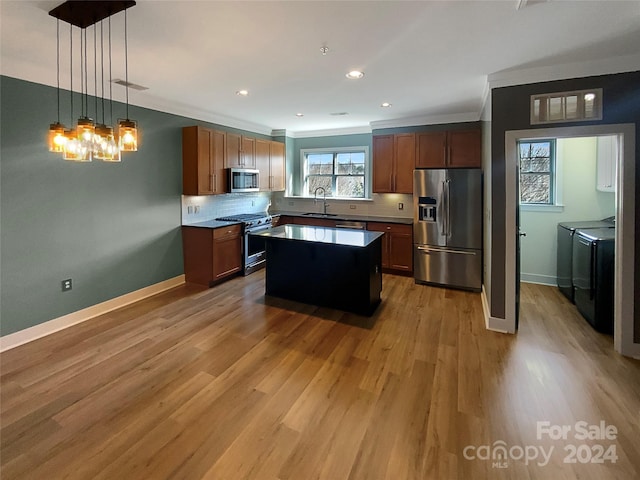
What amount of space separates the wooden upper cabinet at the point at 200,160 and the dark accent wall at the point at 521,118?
369 centimetres

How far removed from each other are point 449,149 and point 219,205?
12.6ft

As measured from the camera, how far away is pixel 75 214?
11.5 ft

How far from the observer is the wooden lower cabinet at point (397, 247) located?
5.34m

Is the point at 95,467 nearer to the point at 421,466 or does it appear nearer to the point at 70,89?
the point at 421,466

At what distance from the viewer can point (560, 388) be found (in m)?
2.44

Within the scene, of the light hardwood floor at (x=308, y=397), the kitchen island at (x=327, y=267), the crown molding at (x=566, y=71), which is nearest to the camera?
the light hardwood floor at (x=308, y=397)

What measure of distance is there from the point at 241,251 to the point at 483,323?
3.56 m

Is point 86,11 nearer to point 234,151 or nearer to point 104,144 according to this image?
point 104,144

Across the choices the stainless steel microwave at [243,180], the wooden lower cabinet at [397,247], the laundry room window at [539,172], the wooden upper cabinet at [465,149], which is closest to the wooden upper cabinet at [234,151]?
the stainless steel microwave at [243,180]

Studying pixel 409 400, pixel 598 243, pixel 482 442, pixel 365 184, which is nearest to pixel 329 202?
pixel 365 184

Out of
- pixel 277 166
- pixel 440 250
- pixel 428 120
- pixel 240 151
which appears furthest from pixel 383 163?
pixel 240 151

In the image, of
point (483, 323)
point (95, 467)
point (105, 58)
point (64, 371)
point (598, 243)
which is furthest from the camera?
point (483, 323)

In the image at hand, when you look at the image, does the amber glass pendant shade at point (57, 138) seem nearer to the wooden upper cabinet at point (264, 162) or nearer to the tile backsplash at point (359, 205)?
the wooden upper cabinet at point (264, 162)

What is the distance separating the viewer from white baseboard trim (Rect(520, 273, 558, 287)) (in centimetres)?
480
